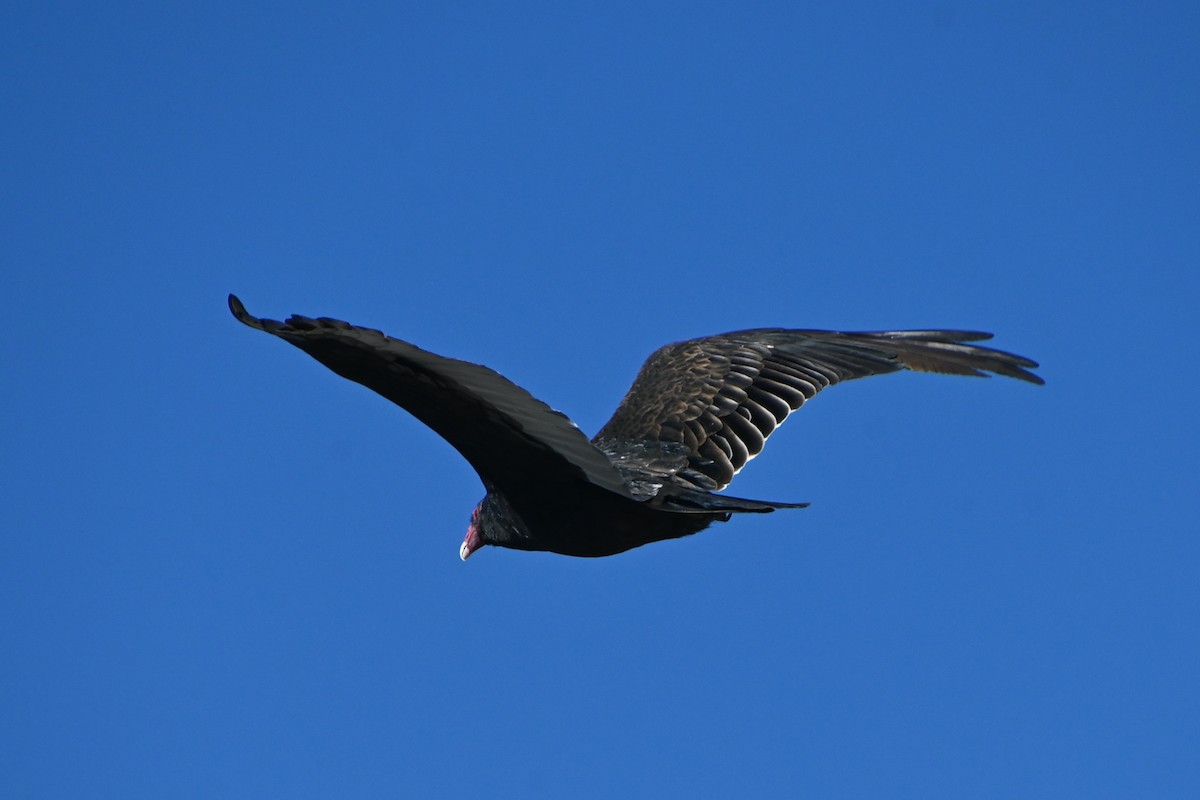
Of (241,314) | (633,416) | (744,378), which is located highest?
(744,378)

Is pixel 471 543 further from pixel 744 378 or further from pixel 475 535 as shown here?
pixel 744 378

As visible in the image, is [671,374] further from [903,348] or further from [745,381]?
[903,348]

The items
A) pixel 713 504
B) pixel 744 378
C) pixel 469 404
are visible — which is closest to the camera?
pixel 469 404

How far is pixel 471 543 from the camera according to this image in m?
8.84

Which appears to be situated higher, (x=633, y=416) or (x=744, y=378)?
(x=744, y=378)

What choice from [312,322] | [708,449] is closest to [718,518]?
[708,449]

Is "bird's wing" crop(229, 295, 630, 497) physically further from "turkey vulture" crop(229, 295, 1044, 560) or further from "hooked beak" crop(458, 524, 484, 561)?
"hooked beak" crop(458, 524, 484, 561)

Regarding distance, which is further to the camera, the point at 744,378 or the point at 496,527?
the point at 744,378

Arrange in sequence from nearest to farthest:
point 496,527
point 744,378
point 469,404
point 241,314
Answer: point 241,314 → point 469,404 → point 496,527 → point 744,378

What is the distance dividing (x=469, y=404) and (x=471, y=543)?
228cm

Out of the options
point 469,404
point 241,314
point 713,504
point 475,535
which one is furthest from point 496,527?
point 241,314

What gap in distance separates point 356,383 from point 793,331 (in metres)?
4.39

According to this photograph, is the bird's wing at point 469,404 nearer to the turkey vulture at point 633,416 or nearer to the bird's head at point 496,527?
the turkey vulture at point 633,416

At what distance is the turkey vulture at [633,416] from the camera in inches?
253
